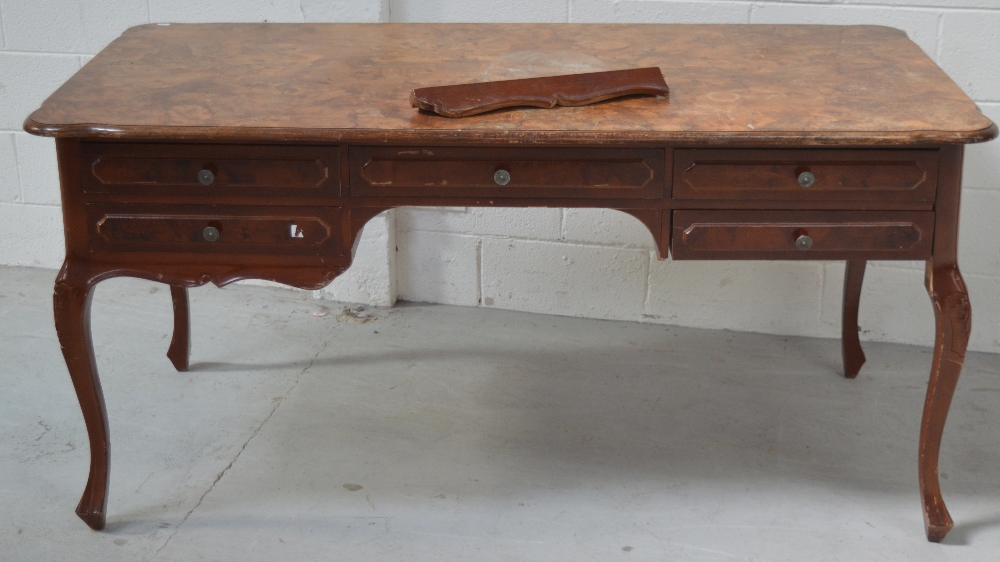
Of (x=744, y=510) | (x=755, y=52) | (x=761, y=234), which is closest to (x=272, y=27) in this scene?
(x=755, y=52)

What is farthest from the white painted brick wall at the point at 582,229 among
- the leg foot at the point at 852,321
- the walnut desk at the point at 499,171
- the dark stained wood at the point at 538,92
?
the dark stained wood at the point at 538,92

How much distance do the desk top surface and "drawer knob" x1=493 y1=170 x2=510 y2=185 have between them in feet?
0.29

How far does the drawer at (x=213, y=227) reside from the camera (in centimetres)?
200

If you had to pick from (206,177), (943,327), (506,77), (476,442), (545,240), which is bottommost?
(476,442)

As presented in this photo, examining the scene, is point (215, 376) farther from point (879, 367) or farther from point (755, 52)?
point (879, 367)

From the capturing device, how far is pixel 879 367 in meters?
2.87

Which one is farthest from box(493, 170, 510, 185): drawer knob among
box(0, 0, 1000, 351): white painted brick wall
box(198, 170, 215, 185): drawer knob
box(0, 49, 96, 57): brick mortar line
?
box(0, 49, 96, 57): brick mortar line

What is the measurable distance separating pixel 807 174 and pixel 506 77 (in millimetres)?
645

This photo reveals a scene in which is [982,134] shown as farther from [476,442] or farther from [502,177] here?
[476,442]

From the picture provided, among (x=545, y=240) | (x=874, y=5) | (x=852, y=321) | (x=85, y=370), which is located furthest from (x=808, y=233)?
(x=85, y=370)

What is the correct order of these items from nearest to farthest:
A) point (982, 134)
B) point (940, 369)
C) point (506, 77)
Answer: point (982, 134) → point (940, 369) → point (506, 77)

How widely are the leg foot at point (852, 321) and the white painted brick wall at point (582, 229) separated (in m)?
0.24

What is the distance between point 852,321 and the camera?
9.07 ft

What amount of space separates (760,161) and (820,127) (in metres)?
0.12
